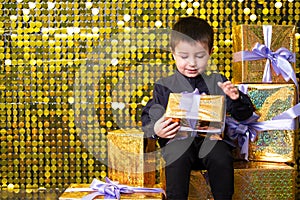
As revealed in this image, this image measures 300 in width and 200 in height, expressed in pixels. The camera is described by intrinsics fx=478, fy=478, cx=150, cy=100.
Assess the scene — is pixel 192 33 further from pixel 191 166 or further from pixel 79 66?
pixel 79 66

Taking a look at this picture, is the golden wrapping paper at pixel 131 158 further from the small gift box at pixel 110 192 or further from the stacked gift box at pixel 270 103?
the stacked gift box at pixel 270 103

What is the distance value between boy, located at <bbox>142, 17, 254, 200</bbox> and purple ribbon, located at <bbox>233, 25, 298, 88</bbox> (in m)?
0.13

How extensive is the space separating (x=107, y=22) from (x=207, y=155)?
677mm

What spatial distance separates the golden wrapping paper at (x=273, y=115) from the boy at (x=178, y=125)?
82 millimetres

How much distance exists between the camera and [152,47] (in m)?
1.68

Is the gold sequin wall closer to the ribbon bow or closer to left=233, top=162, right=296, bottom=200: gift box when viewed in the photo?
the ribbon bow

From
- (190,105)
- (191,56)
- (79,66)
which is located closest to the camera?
(190,105)

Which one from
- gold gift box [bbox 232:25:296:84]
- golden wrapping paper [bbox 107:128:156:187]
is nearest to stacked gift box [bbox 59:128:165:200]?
golden wrapping paper [bbox 107:128:156:187]

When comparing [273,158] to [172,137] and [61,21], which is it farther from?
[61,21]

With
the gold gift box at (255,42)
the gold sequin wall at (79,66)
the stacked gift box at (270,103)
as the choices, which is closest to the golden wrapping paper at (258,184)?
the stacked gift box at (270,103)

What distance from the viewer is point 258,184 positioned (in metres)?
1.34

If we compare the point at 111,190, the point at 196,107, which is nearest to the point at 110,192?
the point at 111,190

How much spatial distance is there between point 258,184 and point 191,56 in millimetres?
405

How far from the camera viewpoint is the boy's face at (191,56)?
1.33 meters
